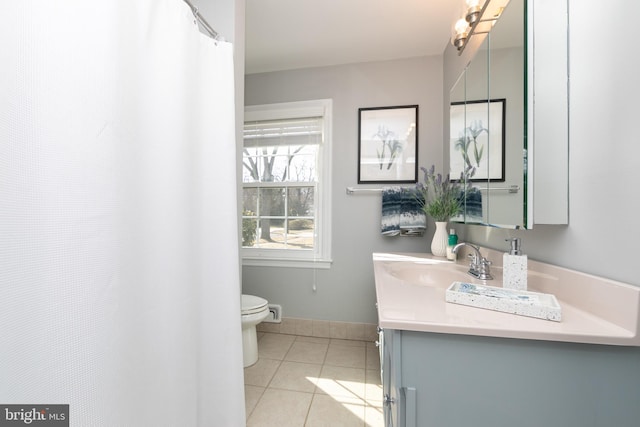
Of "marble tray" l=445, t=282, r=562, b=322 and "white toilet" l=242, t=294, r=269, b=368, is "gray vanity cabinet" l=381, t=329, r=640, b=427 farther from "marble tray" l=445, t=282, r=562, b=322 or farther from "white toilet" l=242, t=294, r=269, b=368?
"white toilet" l=242, t=294, r=269, b=368

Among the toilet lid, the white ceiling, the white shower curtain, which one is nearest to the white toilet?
the toilet lid

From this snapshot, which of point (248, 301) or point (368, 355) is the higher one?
point (248, 301)

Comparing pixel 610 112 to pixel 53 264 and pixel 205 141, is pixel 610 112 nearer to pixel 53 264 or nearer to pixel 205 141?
pixel 205 141

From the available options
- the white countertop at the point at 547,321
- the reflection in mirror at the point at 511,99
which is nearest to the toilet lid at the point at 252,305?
the white countertop at the point at 547,321

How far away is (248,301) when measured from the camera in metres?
1.90

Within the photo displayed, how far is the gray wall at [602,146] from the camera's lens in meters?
0.65

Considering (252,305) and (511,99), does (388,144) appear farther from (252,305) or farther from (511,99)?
(252,305)

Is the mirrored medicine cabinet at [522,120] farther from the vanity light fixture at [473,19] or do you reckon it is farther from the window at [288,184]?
the window at [288,184]

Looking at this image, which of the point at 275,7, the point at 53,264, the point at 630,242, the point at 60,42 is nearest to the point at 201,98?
the point at 60,42

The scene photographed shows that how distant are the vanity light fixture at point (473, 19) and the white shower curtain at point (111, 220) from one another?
4.36 ft

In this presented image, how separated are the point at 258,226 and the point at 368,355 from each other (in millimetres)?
1430

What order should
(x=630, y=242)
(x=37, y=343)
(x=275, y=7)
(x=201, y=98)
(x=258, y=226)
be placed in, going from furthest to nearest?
(x=258, y=226) < (x=275, y=7) < (x=201, y=98) < (x=630, y=242) < (x=37, y=343)

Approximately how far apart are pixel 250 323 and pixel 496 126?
1.77 meters

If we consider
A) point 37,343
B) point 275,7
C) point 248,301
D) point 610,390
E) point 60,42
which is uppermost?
point 275,7
